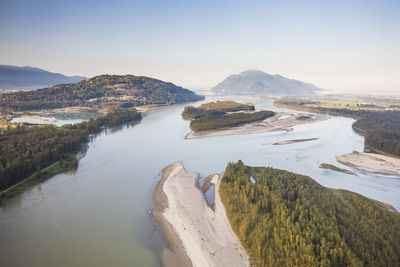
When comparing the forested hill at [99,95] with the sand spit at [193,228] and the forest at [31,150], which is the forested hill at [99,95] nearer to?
the forest at [31,150]

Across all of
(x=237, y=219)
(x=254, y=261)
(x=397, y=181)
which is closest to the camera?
(x=254, y=261)

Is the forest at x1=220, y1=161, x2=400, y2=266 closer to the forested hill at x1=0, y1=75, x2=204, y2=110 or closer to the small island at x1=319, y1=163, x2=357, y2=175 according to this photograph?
the small island at x1=319, y1=163, x2=357, y2=175

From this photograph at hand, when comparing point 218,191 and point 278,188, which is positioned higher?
point 278,188

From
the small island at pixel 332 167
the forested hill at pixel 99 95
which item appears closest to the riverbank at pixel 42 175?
the small island at pixel 332 167

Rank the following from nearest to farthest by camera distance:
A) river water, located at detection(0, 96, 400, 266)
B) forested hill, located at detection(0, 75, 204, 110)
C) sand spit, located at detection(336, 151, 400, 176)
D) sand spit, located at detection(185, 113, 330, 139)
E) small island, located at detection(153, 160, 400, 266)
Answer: small island, located at detection(153, 160, 400, 266) → river water, located at detection(0, 96, 400, 266) → sand spit, located at detection(336, 151, 400, 176) → sand spit, located at detection(185, 113, 330, 139) → forested hill, located at detection(0, 75, 204, 110)

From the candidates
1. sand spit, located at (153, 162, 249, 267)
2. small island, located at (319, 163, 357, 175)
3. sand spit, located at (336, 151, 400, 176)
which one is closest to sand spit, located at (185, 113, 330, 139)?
sand spit, located at (336, 151, 400, 176)

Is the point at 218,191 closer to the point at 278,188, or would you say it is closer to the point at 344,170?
the point at 278,188

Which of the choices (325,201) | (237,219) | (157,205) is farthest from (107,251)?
(325,201)
